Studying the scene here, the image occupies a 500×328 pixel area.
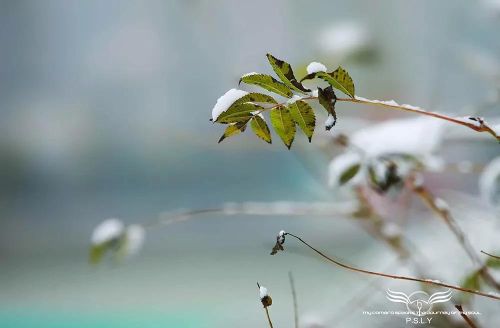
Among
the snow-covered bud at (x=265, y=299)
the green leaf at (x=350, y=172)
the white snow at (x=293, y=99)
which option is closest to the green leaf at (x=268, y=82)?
the white snow at (x=293, y=99)

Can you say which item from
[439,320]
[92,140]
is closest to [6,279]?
[92,140]

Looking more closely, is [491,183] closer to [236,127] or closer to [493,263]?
[493,263]

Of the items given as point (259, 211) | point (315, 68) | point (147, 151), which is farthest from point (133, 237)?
point (147, 151)

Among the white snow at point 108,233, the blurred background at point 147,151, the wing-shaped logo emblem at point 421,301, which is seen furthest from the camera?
the blurred background at point 147,151

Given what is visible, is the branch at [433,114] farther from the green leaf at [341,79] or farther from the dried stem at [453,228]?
the dried stem at [453,228]

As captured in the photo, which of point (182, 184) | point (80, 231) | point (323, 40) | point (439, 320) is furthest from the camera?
point (182, 184)

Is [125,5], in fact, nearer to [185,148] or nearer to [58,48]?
[58,48]

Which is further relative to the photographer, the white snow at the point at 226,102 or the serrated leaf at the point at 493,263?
the serrated leaf at the point at 493,263

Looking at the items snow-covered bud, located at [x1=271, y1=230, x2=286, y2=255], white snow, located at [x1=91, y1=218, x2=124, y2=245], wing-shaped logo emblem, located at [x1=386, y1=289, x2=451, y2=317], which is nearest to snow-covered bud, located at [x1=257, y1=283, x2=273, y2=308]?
snow-covered bud, located at [x1=271, y1=230, x2=286, y2=255]
